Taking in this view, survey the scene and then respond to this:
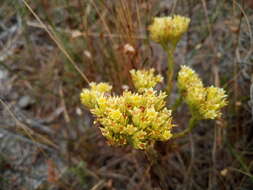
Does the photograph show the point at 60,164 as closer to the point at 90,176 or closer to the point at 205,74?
the point at 90,176

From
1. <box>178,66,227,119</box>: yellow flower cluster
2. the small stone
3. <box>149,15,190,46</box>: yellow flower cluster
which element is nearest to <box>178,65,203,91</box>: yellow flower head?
<box>178,66,227,119</box>: yellow flower cluster

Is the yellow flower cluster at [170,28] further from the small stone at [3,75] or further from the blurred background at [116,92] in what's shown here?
the small stone at [3,75]

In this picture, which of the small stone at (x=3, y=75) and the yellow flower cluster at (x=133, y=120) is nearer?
the yellow flower cluster at (x=133, y=120)

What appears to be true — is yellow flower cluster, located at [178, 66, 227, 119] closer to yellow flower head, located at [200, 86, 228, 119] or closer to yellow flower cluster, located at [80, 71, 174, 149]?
yellow flower head, located at [200, 86, 228, 119]

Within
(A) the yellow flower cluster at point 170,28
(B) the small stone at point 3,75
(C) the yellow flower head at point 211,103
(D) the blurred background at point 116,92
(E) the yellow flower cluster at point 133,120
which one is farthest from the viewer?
(B) the small stone at point 3,75

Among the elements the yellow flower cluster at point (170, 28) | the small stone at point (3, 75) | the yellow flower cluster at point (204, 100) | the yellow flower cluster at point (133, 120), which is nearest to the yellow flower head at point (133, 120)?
the yellow flower cluster at point (133, 120)

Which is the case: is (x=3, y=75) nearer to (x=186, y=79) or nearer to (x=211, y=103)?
(x=186, y=79)

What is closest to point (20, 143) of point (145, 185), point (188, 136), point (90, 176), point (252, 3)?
point (90, 176)

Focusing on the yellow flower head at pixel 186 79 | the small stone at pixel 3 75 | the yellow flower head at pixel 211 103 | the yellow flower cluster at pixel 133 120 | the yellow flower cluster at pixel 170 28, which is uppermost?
the small stone at pixel 3 75
